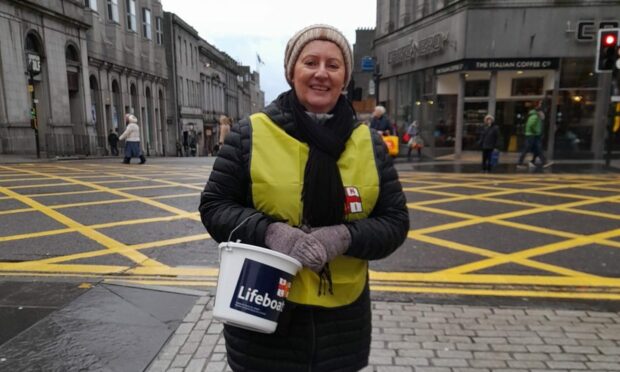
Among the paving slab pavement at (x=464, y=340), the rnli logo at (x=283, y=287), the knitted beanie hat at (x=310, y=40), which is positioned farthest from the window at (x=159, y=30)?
the rnli logo at (x=283, y=287)

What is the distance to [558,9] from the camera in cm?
1788

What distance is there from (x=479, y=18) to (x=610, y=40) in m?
6.63

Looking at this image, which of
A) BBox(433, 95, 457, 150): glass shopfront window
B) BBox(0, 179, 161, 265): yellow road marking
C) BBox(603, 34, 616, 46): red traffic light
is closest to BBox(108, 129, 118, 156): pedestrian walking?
BBox(433, 95, 457, 150): glass shopfront window

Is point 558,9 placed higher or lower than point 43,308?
higher

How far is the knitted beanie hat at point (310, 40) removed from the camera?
177 cm

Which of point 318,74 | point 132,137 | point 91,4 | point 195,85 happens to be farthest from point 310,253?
point 195,85

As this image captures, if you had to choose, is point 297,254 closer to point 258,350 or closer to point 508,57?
point 258,350

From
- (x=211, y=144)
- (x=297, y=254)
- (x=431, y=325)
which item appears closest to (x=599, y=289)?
(x=431, y=325)

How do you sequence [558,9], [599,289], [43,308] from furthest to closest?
[558,9], [599,289], [43,308]

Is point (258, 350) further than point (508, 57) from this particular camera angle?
No

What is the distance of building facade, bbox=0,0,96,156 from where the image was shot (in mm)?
19766

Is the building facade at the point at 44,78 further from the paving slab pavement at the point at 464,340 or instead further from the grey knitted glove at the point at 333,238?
the grey knitted glove at the point at 333,238

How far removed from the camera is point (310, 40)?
5.82 feet

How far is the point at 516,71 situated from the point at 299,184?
19780 mm
